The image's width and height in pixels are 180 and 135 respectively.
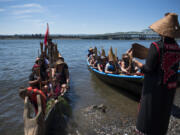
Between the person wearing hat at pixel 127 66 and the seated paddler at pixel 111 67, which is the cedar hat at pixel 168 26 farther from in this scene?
the seated paddler at pixel 111 67

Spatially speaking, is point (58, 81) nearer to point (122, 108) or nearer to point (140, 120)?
point (122, 108)

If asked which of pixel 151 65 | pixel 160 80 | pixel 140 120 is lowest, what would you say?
pixel 140 120

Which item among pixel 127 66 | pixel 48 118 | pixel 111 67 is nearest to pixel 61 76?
pixel 48 118

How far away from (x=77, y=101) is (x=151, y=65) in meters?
5.82

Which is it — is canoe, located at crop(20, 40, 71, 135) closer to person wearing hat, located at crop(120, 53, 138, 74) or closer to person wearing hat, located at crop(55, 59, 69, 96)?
person wearing hat, located at crop(55, 59, 69, 96)

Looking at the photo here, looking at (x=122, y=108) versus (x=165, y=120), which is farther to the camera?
(x=122, y=108)

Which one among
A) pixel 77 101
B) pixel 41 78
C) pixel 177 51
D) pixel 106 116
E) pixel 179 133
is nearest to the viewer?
pixel 177 51

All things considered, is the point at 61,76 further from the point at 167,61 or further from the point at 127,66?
the point at 167,61

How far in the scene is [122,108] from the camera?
6336 mm

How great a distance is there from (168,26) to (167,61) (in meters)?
0.47

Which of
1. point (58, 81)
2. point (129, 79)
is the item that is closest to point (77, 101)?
point (58, 81)

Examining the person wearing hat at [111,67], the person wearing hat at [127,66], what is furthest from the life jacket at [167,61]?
the person wearing hat at [111,67]

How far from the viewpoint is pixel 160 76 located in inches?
76.4

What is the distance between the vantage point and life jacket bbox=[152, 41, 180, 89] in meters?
1.88
